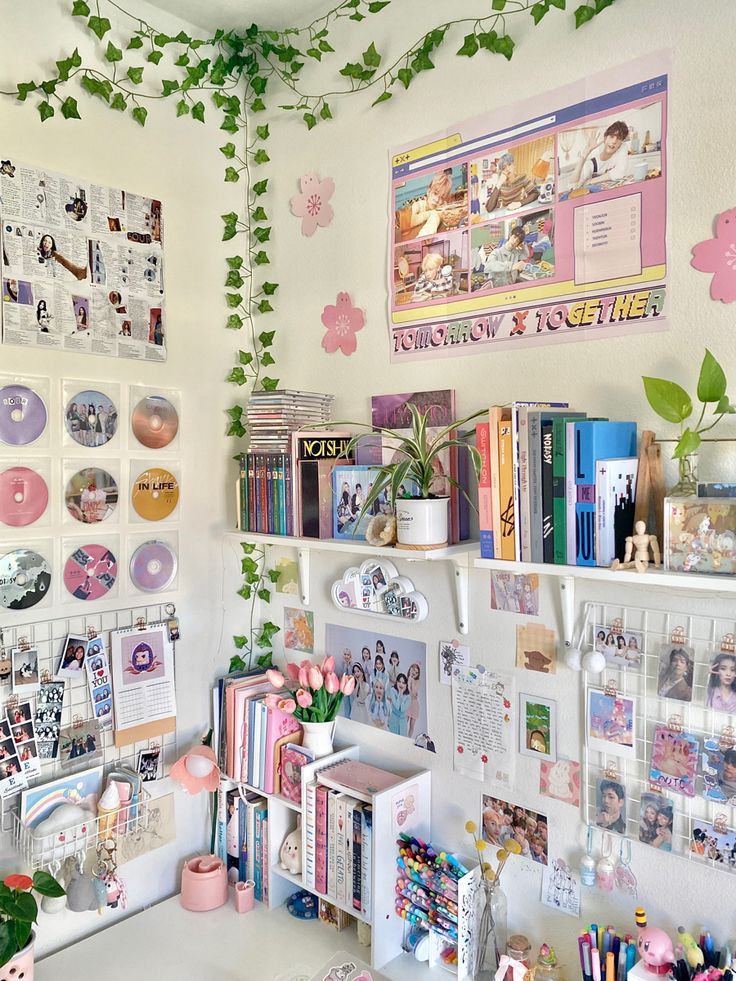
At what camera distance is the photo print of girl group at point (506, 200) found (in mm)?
1350

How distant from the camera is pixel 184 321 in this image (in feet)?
6.44

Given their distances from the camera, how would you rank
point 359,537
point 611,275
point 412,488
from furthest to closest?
1. point 359,537
2. point 412,488
3. point 611,275

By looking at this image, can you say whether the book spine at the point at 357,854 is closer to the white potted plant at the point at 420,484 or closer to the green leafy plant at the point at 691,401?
the white potted plant at the point at 420,484

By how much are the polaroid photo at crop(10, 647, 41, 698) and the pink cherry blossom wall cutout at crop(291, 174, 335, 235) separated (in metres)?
1.25

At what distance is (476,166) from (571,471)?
2.48 feet

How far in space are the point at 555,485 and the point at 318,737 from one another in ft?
3.04

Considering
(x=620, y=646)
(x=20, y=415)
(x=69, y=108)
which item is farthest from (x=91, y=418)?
(x=620, y=646)

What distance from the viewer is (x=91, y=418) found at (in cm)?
177

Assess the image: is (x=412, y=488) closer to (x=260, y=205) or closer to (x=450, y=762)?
(x=450, y=762)

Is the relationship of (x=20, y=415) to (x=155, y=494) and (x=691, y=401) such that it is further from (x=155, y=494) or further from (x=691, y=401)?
(x=691, y=401)

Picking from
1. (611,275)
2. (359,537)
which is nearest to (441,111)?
(611,275)

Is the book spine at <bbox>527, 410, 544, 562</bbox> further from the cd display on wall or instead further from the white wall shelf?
the cd display on wall

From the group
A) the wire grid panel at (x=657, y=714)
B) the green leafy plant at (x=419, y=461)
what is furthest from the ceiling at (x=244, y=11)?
the wire grid panel at (x=657, y=714)

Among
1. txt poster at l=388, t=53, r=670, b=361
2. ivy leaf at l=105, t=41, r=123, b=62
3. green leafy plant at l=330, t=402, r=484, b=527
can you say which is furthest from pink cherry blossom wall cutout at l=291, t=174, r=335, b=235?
green leafy plant at l=330, t=402, r=484, b=527
